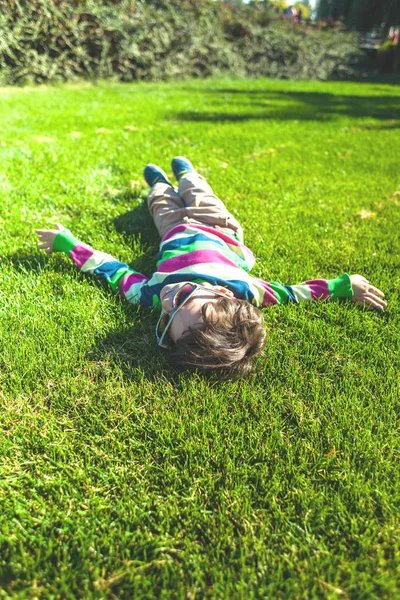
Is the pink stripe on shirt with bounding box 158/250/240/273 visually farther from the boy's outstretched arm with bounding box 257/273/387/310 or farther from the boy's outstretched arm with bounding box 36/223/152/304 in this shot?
the boy's outstretched arm with bounding box 257/273/387/310

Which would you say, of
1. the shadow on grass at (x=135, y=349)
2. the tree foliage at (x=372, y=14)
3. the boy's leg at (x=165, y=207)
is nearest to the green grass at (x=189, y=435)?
the shadow on grass at (x=135, y=349)

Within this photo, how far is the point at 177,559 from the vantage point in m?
1.39

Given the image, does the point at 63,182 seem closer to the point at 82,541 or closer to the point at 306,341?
the point at 306,341

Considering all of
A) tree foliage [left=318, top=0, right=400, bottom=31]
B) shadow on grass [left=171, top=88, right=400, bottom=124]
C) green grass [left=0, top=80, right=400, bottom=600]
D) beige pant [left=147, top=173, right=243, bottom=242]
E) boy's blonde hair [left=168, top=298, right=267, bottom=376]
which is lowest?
green grass [left=0, top=80, right=400, bottom=600]

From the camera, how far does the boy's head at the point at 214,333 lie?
A: 6.68ft

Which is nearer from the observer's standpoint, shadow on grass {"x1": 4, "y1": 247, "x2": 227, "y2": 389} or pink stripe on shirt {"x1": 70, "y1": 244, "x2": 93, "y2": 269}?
shadow on grass {"x1": 4, "y1": 247, "x2": 227, "y2": 389}

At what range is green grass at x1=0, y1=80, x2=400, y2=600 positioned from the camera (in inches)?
53.7

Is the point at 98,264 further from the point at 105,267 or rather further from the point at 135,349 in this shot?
the point at 135,349

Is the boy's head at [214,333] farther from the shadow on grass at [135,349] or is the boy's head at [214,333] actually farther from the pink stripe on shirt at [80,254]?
the pink stripe on shirt at [80,254]

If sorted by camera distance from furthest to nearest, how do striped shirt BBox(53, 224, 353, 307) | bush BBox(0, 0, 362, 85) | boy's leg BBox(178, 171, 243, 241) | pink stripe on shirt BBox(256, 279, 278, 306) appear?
bush BBox(0, 0, 362, 85), boy's leg BBox(178, 171, 243, 241), pink stripe on shirt BBox(256, 279, 278, 306), striped shirt BBox(53, 224, 353, 307)

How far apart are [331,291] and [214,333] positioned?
38.0 inches

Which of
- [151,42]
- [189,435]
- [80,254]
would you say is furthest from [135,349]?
[151,42]

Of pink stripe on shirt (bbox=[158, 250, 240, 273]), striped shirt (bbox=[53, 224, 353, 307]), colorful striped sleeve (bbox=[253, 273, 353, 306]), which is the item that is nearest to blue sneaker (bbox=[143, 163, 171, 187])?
striped shirt (bbox=[53, 224, 353, 307])

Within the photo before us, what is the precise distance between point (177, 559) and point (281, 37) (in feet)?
63.6
